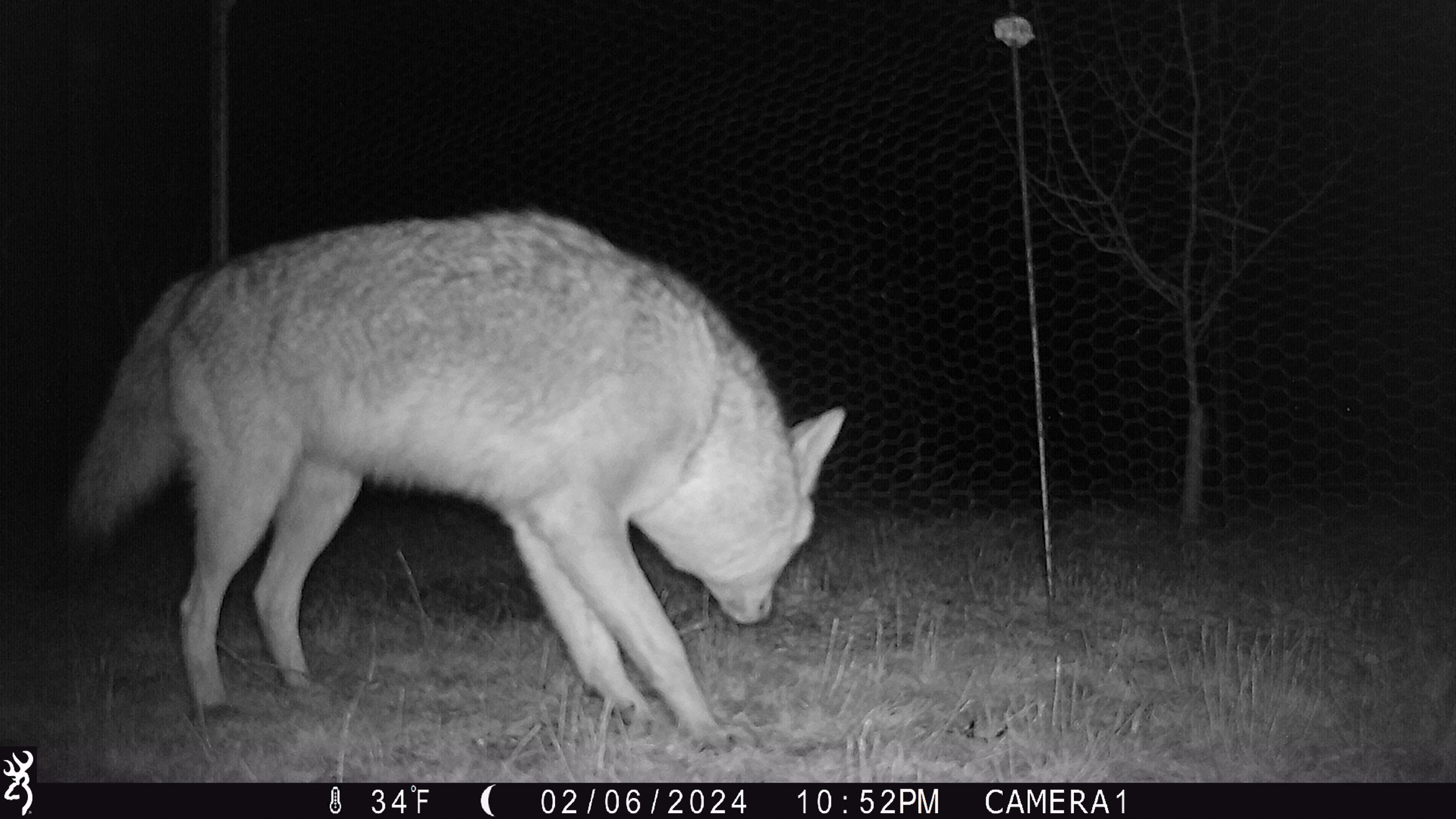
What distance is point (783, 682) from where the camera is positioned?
340 centimetres

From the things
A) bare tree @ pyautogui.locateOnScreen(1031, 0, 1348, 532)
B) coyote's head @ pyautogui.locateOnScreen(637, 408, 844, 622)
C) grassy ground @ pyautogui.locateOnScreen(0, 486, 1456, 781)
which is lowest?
grassy ground @ pyautogui.locateOnScreen(0, 486, 1456, 781)

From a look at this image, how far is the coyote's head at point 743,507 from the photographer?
311cm

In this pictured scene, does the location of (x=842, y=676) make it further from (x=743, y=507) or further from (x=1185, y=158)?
(x=1185, y=158)

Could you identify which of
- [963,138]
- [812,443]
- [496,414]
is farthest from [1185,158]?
[496,414]

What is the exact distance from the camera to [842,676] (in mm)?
3363

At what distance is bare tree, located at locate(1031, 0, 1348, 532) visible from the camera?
19.4 ft

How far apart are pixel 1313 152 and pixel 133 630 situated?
20.6 feet

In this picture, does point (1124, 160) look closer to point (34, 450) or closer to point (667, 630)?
point (667, 630)

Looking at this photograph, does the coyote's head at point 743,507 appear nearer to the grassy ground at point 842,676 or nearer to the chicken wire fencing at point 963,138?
the grassy ground at point 842,676

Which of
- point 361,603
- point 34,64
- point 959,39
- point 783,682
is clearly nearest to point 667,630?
point 783,682

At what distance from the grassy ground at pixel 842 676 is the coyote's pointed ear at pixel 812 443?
2.05 ft

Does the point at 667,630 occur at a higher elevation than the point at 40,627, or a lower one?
higher

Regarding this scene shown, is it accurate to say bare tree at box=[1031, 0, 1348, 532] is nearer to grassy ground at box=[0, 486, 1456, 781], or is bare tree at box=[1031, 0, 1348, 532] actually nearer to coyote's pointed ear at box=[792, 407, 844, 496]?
grassy ground at box=[0, 486, 1456, 781]

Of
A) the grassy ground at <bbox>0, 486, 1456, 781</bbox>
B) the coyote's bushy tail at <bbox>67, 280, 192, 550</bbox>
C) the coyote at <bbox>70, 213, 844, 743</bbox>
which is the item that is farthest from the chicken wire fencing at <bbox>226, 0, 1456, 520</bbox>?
the coyote at <bbox>70, 213, 844, 743</bbox>
